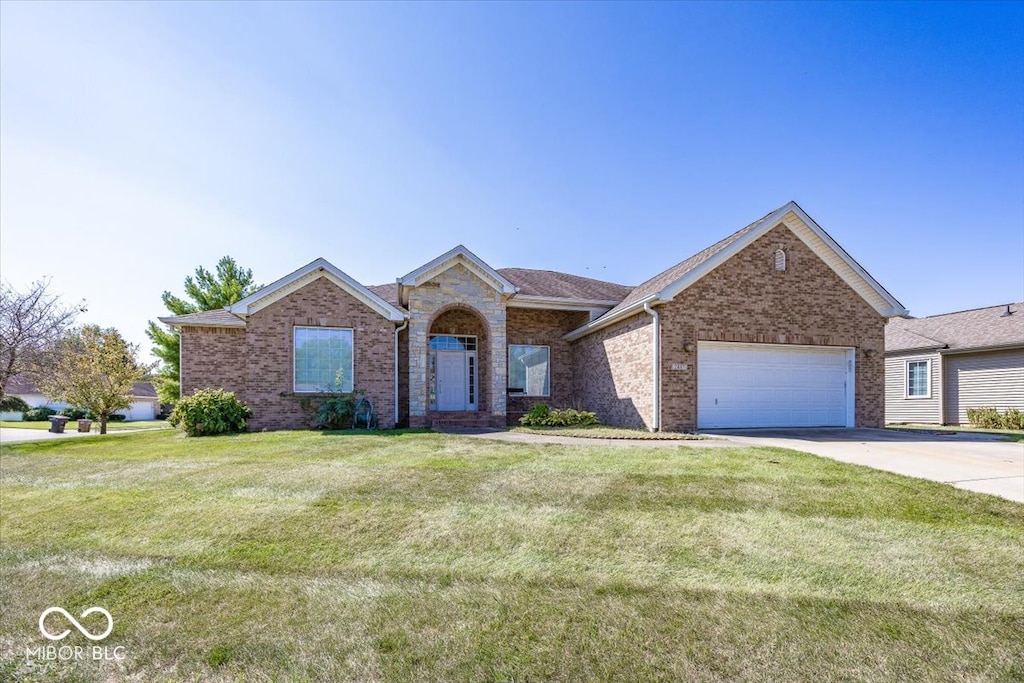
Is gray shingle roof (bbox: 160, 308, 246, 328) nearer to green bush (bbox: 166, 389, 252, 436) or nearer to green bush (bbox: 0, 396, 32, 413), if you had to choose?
green bush (bbox: 166, 389, 252, 436)

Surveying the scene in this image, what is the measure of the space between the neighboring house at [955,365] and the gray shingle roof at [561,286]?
12617 mm

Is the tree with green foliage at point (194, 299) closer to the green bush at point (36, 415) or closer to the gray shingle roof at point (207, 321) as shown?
the gray shingle roof at point (207, 321)

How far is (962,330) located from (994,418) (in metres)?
4.18

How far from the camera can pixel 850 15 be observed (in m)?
10.8

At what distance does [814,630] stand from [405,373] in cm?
1351

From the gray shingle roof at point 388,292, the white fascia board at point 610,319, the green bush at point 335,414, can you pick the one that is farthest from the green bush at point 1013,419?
the green bush at point 335,414

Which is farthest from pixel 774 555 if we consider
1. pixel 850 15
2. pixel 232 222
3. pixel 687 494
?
pixel 232 222

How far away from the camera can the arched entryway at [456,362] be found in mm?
16812

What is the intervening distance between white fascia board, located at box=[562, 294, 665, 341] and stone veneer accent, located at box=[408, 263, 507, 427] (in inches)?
122

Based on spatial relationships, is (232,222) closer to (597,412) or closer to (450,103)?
(450,103)

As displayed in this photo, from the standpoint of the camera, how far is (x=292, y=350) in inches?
563

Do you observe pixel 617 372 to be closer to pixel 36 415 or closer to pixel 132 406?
pixel 132 406

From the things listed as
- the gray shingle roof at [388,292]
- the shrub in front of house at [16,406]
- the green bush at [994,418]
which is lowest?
the shrub in front of house at [16,406]

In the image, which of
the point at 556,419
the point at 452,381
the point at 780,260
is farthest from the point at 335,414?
the point at 780,260
